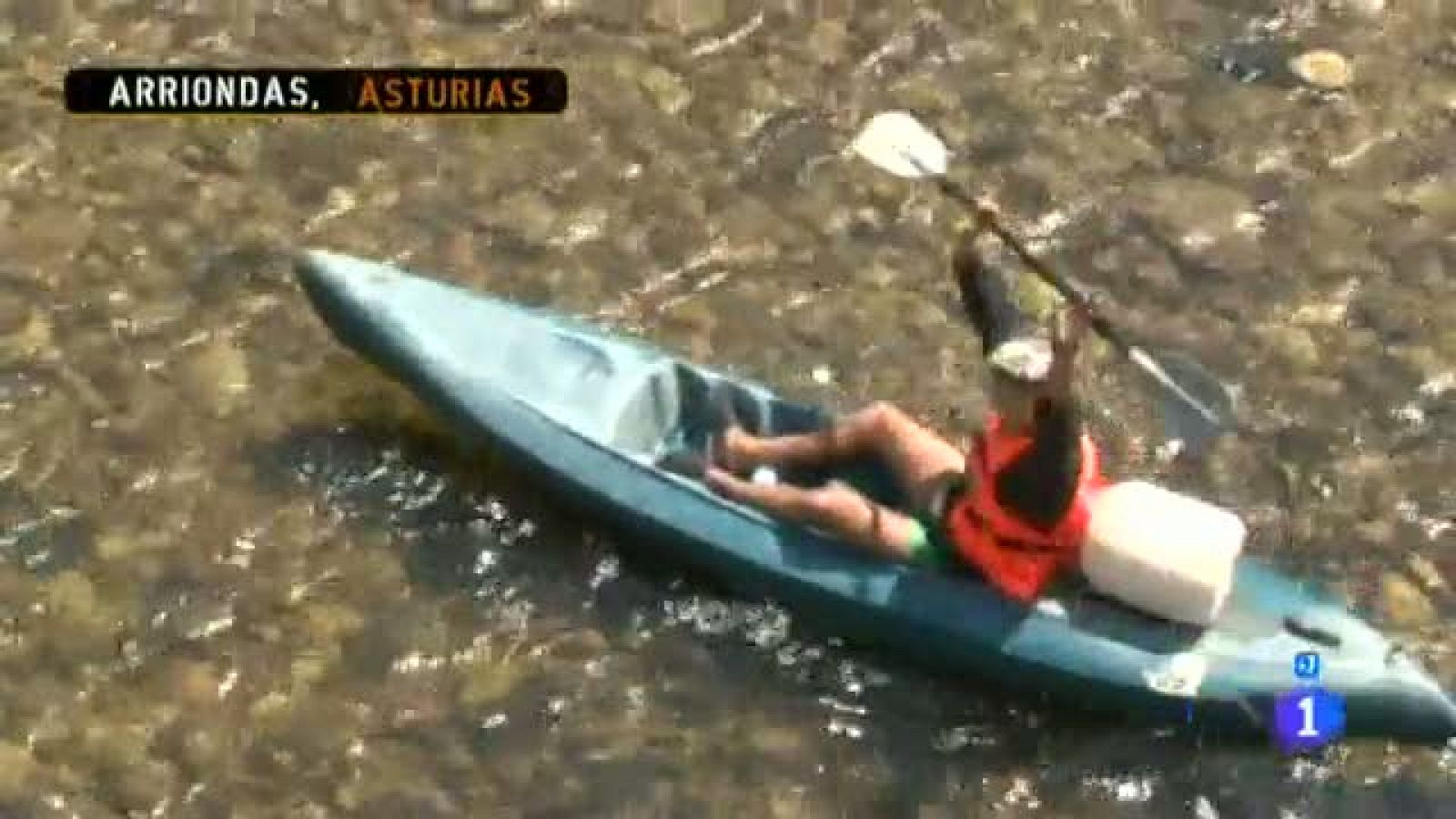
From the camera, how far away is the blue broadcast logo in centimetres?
870

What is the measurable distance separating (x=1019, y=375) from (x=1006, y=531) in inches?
27.9

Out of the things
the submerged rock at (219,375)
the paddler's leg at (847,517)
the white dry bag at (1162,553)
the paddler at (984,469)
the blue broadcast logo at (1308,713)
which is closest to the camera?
the paddler at (984,469)

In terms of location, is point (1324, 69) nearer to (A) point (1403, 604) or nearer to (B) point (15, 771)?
(A) point (1403, 604)

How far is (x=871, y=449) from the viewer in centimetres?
941

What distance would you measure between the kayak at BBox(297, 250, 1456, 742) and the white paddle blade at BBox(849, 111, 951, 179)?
117 cm

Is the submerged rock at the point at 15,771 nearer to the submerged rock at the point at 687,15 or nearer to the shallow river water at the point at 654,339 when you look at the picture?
the shallow river water at the point at 654,339

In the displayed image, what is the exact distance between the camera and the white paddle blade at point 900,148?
9.17 metres

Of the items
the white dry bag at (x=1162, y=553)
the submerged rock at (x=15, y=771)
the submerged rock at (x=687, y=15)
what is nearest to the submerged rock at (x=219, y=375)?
the submerged rock at (x=15, y=771)

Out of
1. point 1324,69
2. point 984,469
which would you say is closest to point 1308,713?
point 984,469

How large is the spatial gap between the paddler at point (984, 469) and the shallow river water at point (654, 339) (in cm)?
62

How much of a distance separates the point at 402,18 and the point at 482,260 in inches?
84.3

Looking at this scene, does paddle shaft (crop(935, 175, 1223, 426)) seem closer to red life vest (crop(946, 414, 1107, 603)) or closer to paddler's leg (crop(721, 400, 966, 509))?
red life vest (crop(946, 414, 1107, 603))

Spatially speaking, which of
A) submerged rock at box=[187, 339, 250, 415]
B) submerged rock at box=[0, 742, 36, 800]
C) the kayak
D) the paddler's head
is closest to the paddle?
the paddler's head

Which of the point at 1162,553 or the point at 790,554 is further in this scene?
the point at 790,554
